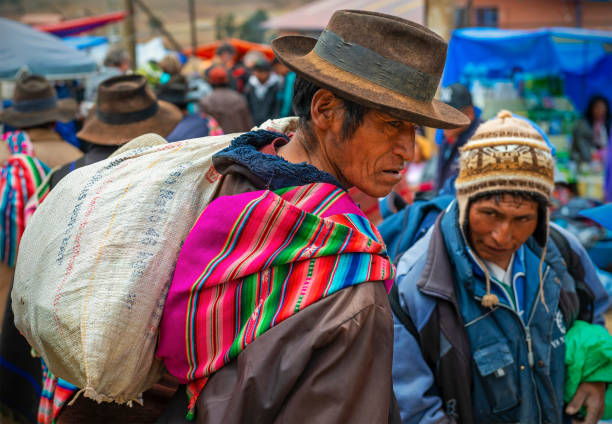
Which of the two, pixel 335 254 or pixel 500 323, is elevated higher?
pixel 335 254

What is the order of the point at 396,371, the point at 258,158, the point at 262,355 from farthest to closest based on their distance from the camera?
the point at 396,371 < the point at 258,158 < the point at 262,355

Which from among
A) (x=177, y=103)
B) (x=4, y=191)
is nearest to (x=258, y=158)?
(x=4, y=191)

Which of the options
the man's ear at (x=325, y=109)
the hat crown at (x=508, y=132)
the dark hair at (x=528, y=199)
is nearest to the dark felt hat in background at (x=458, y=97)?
the hat crown at (x=508, y=132)

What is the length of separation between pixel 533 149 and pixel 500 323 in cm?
72

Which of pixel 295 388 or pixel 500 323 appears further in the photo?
pixel 500 323

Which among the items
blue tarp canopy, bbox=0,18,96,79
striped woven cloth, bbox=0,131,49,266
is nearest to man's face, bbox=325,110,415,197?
striped woven cloth, bbox=0,131,49,266

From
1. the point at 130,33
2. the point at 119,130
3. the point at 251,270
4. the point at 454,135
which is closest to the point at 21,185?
the point at 119,130

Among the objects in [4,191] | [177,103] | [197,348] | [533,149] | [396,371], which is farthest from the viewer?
[177,103]

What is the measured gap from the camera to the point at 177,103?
20.1ft

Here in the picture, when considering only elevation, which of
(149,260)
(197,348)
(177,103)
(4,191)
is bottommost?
(177,103)

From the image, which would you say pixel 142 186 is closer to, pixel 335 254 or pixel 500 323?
pixel 335 254

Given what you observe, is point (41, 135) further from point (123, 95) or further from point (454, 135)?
point (454, 135)

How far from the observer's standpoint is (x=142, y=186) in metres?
1.57

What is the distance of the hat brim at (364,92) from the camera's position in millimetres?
1497
